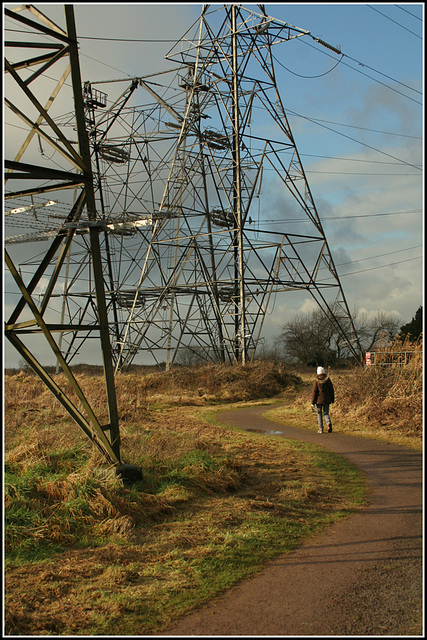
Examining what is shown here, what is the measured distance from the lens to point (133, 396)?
21.7 meters

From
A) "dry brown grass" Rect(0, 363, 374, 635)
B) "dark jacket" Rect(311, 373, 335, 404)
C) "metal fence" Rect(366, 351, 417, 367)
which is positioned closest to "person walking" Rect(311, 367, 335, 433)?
"dark jacket" Rect(311, 373, 335, 404)

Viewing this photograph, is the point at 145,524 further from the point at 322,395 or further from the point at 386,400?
the point at 386,400

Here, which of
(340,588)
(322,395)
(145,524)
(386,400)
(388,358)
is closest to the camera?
(340,588)

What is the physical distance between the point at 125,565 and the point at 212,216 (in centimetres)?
2954

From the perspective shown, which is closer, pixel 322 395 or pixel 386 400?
pixel 322 395

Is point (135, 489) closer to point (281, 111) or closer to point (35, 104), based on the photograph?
point (35, 104)

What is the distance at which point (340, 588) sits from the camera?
555cm

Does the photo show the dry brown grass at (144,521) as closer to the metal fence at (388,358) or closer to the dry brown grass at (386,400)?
the dry brown grass at (386,400)

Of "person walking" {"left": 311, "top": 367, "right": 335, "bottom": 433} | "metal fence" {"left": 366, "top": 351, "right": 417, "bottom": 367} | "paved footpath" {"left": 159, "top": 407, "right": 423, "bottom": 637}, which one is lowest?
"paved footpath" {"left": 159, "top": 407, "right": 423, "bottom": 637}

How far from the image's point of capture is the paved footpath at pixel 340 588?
479cm

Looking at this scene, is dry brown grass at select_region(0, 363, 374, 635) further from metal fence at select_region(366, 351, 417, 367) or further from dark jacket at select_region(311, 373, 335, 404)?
metal fence at select_region(366, 351, 417, 367)

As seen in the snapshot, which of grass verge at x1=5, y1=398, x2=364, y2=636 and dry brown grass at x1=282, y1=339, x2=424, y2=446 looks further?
dry brown grass at x1=282, y1=339, x2=424, y2=446

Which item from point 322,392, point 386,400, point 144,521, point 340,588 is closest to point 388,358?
point 386,400

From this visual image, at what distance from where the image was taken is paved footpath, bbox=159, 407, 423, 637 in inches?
189
